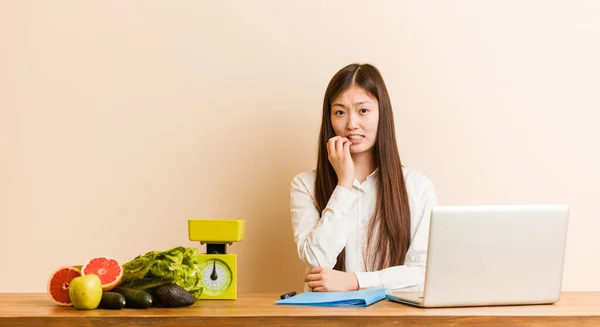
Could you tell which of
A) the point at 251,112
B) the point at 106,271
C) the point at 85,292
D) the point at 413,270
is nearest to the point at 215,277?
the point at 106,271

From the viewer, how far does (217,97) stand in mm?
3303

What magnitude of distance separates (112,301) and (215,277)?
1.32ft

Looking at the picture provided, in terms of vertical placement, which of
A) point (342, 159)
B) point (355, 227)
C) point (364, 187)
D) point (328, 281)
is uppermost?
point (342, 159)

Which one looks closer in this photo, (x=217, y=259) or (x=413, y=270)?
(x=217, y=259)

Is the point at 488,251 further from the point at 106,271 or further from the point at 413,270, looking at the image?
the point at 106,271

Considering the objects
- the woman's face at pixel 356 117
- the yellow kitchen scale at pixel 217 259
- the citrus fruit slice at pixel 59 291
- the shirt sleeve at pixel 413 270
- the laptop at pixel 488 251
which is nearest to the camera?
the laptop at pixel 488 251

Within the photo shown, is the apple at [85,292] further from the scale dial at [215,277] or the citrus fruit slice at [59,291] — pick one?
the scale dial at [215,277]

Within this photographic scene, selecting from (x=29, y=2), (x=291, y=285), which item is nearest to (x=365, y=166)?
(x=291, y=285)

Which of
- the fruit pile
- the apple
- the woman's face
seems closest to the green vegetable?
the fruit pile

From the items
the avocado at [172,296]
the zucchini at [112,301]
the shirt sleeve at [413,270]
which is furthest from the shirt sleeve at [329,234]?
the zucchini at [112,301]

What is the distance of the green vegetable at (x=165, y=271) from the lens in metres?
2.12

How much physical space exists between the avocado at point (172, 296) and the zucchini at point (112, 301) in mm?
96

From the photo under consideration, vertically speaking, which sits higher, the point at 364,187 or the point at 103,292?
the point at 364,187

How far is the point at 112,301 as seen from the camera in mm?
2008
